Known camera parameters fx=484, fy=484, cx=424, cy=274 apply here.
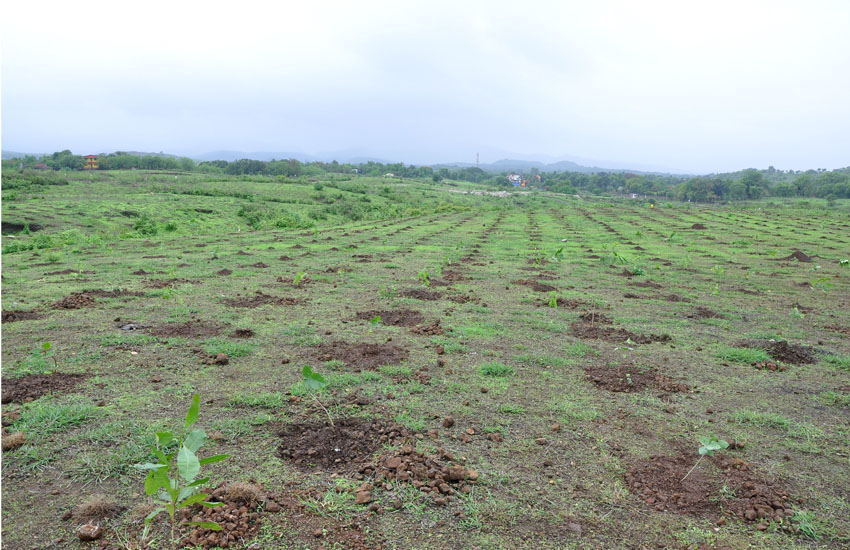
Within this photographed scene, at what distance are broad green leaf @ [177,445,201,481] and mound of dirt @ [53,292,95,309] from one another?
7.80 m

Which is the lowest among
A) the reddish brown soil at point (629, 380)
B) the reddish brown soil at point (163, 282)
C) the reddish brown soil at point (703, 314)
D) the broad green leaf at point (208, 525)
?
the reddish brown soil at point (163, 282)

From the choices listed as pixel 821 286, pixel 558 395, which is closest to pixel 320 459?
pixel 558 395

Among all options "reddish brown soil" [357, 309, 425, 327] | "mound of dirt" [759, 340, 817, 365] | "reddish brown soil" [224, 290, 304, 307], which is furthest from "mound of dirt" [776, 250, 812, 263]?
"reddish brown soil" [224, 290, 304, 307]

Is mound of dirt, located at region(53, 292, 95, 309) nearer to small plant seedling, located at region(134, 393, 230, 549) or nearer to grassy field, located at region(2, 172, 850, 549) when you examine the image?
grassy field, located at region(2, 172, 850, 549)

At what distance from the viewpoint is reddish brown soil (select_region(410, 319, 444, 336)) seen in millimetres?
8008

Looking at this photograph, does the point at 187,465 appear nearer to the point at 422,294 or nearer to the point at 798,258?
the point at 422,294

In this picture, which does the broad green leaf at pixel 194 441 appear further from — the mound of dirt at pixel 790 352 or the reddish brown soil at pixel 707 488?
the mound of dirt at pixel 790 352

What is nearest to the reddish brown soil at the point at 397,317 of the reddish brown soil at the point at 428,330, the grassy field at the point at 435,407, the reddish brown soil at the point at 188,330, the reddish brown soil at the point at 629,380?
the grassy field at the point at 435,407

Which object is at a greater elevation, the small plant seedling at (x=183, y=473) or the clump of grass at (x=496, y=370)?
the small plant seedling at (x=183, y=473)

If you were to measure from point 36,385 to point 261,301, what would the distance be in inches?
182

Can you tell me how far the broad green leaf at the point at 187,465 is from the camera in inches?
112

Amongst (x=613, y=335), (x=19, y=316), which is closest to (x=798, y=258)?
(x=613, y=335)

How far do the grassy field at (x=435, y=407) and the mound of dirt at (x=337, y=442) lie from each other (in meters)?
0.02

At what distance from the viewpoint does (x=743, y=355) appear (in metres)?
7.27
